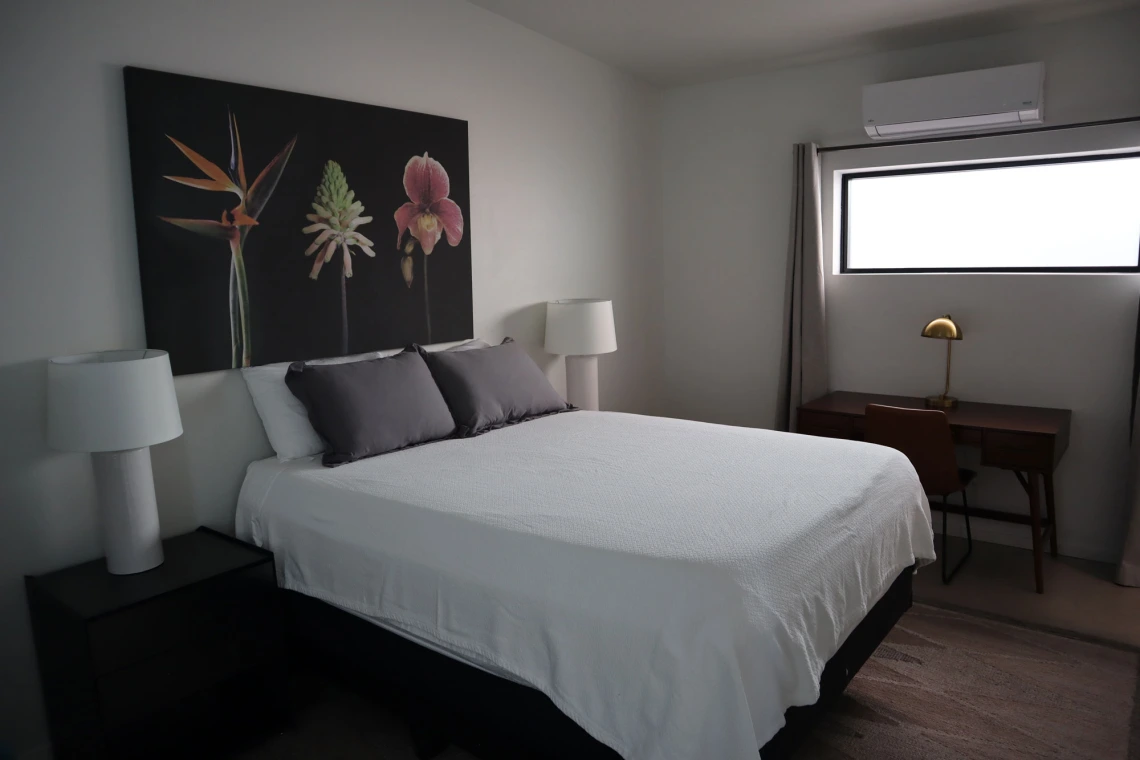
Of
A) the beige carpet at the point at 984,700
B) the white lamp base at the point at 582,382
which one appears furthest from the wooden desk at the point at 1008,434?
the white lamp base at the point at 582,382

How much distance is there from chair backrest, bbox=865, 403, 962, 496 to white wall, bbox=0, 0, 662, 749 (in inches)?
72.4

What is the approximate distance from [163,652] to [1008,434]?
3335 mm

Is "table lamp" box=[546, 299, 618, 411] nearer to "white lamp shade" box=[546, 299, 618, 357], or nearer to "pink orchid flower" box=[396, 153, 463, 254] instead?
"white lamp shade" box=[546, 299, 618, 357]

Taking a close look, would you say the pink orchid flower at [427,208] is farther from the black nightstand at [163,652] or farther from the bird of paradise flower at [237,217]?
the black nightstand at [163,652]

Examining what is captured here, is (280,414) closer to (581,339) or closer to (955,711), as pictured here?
(581,339)

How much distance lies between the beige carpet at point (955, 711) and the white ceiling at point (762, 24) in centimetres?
275

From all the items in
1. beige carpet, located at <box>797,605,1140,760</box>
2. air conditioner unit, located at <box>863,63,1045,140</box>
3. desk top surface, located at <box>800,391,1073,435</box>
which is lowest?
beige carpet, located at <box>797,605,1140,760</box>

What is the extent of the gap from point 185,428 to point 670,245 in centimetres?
332

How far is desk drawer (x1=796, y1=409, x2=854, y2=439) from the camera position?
377cm

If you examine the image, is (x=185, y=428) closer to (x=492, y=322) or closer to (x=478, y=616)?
(x=478, y=616)

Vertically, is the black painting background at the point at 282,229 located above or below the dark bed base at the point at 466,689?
above

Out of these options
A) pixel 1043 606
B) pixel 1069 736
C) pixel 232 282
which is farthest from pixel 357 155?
pixel 1043 606

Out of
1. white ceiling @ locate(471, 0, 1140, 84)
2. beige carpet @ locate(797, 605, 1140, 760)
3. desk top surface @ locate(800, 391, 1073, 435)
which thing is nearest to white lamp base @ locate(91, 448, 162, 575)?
beige carpet @ locate(797, 605, 1140, 760)

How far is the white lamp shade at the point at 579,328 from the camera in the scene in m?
3.88
